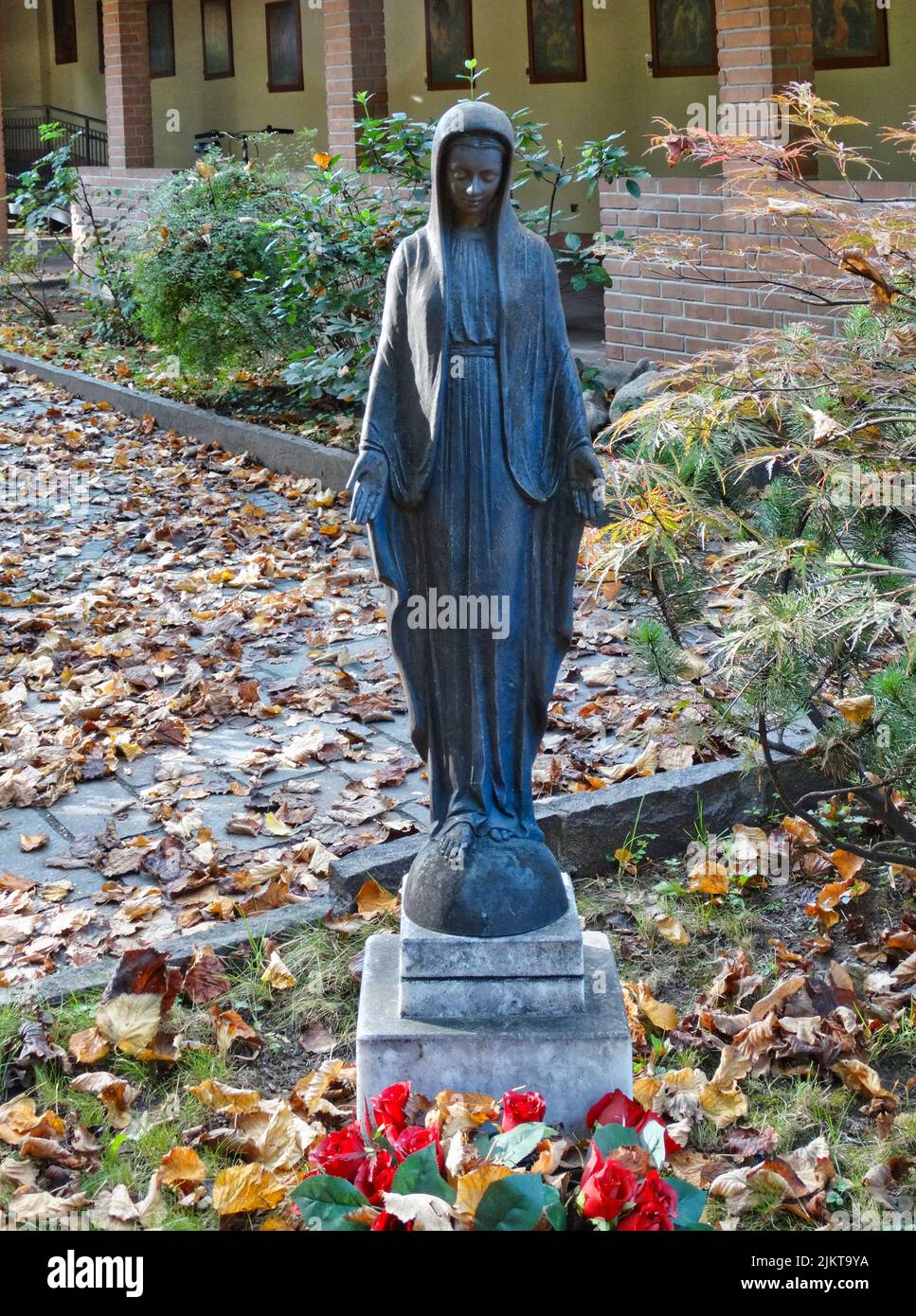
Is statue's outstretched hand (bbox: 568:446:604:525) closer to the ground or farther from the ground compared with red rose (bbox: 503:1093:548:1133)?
farther from the ground

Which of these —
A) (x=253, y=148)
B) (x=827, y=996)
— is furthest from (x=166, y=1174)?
(x=253, y=148)

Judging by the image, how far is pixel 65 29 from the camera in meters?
25.4

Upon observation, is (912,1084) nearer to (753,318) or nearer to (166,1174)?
(166,1174)

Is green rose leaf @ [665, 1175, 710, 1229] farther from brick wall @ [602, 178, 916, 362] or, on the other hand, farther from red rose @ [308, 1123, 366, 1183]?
brick wall @ [602, 178, 916, 362]

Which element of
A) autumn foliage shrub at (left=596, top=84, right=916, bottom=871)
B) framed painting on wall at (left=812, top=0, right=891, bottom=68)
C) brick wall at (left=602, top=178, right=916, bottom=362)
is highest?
framed painting on wall at (left=812, top=0, right=891, bottom=68)

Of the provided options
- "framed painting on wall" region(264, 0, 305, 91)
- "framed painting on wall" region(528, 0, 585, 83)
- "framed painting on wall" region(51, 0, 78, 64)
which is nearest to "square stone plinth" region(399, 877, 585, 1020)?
"framed painting on wall" region(528, 0, 585, 83)

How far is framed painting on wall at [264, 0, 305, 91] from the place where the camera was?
62.0 ft

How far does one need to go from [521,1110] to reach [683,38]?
513 inches

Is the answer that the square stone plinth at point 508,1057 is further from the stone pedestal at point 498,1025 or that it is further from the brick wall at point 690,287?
the brick wall at point 690,287

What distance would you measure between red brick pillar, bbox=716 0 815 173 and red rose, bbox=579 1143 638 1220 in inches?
291

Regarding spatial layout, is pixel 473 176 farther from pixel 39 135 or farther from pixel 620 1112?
pixel 39 135

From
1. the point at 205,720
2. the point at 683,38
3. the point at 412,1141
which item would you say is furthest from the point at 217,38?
the point at 412,1141

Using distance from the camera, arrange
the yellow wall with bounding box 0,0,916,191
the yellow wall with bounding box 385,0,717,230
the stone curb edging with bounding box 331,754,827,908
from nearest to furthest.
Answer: the stone curb edging with bounding box 331,754,827,908 < the yellow wall with bounding box 0,0,916,191 < the yellow wall with bounding box 385,0,717,230

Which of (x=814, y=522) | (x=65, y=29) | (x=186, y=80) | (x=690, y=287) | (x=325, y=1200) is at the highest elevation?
(x=65, y=29)
